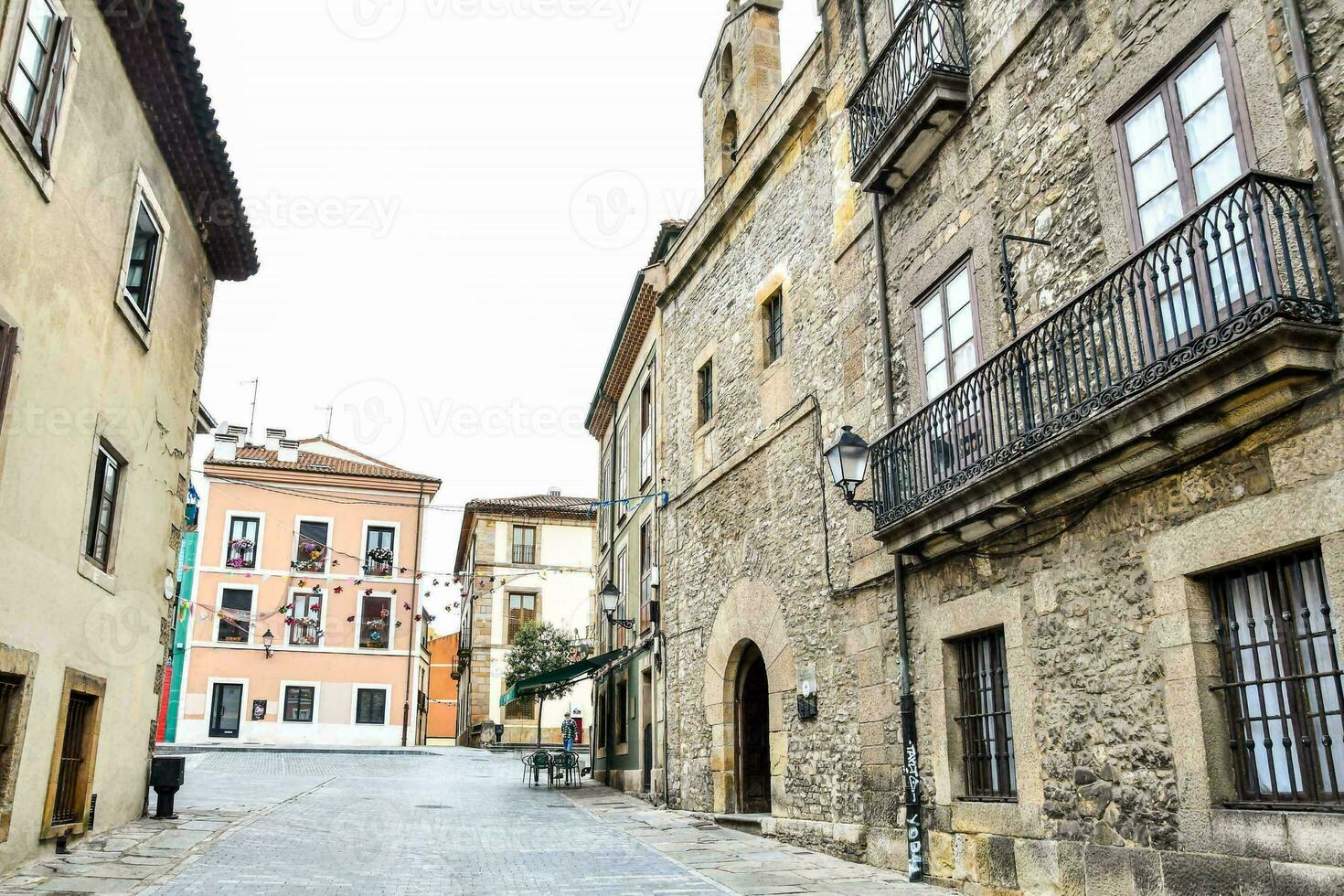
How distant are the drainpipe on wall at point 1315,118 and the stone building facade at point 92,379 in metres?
7.65

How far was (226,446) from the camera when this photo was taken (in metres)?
36.3

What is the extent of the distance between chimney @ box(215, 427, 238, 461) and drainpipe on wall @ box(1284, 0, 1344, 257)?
1375 inches

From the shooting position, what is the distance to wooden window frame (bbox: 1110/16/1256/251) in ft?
18.7

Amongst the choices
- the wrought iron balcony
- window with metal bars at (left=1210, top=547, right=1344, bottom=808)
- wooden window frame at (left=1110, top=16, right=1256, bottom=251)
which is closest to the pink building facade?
the wrought iron balcony

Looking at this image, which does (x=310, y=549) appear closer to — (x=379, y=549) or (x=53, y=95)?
(x=379, y=549)

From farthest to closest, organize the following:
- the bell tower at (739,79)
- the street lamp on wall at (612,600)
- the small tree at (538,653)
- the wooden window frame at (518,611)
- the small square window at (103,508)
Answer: the wooden window frame at (518,611) → the small tree at (538,653) → the street lamp on wall at (612,600) → the bell tower at (739,79) → the small square window at (103,508)

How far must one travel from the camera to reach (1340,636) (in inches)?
191

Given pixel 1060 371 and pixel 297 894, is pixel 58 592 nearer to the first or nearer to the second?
pixel 297 894

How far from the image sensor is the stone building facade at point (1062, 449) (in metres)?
5.22

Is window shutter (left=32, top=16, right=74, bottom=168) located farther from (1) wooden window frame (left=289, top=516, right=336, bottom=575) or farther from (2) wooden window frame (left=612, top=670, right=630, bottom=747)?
(1) wooden window frame (left=289, top=516, right=336, bottom=575)

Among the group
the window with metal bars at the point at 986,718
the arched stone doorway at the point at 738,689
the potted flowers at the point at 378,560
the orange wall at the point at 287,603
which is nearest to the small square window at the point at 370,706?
the orange wall at the point at 287,603

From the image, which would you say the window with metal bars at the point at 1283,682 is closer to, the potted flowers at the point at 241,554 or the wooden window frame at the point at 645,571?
the wooden window frame at the point at 645,571

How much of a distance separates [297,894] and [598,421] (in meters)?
18.0

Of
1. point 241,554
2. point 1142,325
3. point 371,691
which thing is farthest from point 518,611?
point 1142,325
